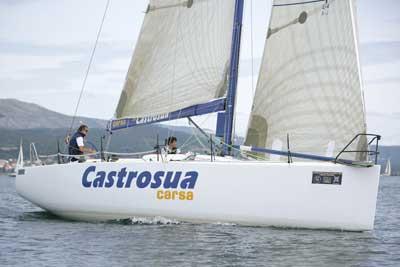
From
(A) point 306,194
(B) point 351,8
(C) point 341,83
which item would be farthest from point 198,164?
(B) point 351,8

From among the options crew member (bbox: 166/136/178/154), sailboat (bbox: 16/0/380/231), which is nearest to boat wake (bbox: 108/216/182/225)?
sailboat (bbox: 16/0/380/231)

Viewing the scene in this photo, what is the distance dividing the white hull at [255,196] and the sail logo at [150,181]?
0.09 ft

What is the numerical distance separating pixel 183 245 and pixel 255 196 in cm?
215

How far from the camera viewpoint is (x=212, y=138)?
15.4 metres

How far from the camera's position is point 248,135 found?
49.6ft

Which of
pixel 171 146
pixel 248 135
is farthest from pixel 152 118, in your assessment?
pixel 248 135

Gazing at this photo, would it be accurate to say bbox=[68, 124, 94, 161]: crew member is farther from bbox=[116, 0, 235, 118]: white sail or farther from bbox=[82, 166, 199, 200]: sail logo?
bbox=[116, 0, 235, 118]: white sail

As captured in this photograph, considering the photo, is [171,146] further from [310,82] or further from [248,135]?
[310,82]

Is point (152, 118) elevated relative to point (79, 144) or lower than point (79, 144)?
elevated

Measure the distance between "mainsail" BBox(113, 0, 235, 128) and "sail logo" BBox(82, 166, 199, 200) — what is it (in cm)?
153

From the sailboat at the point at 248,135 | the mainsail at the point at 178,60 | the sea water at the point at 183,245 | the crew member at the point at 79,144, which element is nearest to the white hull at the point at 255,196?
the sailboat at the point at 248,135

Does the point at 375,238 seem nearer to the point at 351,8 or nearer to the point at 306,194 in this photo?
the point at 306,194

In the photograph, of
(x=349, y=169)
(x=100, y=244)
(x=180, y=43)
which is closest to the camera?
(x=100, y=244)

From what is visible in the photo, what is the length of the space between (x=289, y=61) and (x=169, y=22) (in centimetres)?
307
